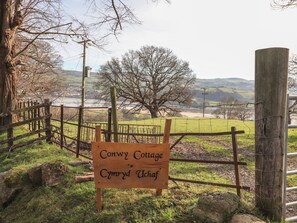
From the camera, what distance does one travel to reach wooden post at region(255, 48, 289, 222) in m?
3.93

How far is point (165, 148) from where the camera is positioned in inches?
172

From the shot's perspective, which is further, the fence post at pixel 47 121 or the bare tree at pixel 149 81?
the bare tree at pixel 149 81

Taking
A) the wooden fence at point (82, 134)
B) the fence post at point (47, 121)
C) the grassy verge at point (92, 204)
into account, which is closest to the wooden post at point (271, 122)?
the grassy verge at point (92, 204)

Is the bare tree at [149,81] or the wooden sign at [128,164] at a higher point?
the bare tree at [149,81]

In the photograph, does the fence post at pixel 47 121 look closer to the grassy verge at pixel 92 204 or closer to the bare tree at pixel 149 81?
the grassy verge at pixel 92 204

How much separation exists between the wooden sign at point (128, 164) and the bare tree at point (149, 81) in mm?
35844

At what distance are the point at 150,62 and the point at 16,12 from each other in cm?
3193

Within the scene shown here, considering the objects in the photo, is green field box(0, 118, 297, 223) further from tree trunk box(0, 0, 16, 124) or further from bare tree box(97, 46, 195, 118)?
bare tree box(97, 46, 195, 118)

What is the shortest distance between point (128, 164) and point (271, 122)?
2129 millimetres

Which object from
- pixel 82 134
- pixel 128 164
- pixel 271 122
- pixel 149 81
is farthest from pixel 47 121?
pixel 149 81

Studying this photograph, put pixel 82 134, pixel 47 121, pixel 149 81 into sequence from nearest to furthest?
pixel 47 121 → pixel 82 134 → pixel 149 81

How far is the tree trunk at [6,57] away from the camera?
39.9 feet

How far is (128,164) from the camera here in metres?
4.34

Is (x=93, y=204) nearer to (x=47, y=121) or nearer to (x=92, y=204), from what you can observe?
(x=92, y=204)
